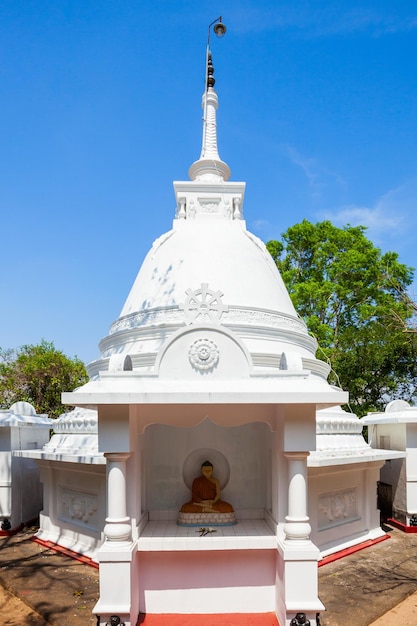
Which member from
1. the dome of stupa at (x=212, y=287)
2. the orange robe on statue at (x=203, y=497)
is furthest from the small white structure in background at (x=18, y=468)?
the orange robe on statue at (x=203, y=497)

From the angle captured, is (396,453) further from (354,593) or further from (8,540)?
(8,540)

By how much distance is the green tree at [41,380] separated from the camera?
26.2 metres

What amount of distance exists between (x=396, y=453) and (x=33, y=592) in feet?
28.7

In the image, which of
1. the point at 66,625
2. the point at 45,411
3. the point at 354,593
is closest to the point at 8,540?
the point at 66,625

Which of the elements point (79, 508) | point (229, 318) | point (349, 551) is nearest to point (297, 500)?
point (349, 551)

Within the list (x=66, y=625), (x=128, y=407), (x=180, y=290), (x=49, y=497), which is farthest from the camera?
(x=180, y=290)

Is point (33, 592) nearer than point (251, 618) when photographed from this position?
No

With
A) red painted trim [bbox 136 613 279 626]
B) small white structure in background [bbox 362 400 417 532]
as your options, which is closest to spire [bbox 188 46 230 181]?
small white structure in background [bbox 362 400 417 532]

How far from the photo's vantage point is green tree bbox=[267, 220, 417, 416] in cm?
2331

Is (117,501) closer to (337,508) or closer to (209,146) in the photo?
(337,508)

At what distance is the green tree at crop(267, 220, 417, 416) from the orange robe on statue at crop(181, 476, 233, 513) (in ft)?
50.0

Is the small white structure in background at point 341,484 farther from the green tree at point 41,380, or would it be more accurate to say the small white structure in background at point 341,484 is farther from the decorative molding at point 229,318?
the green tree at point 41,380

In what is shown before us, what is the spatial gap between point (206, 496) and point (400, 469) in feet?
25.5

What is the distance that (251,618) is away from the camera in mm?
6711
